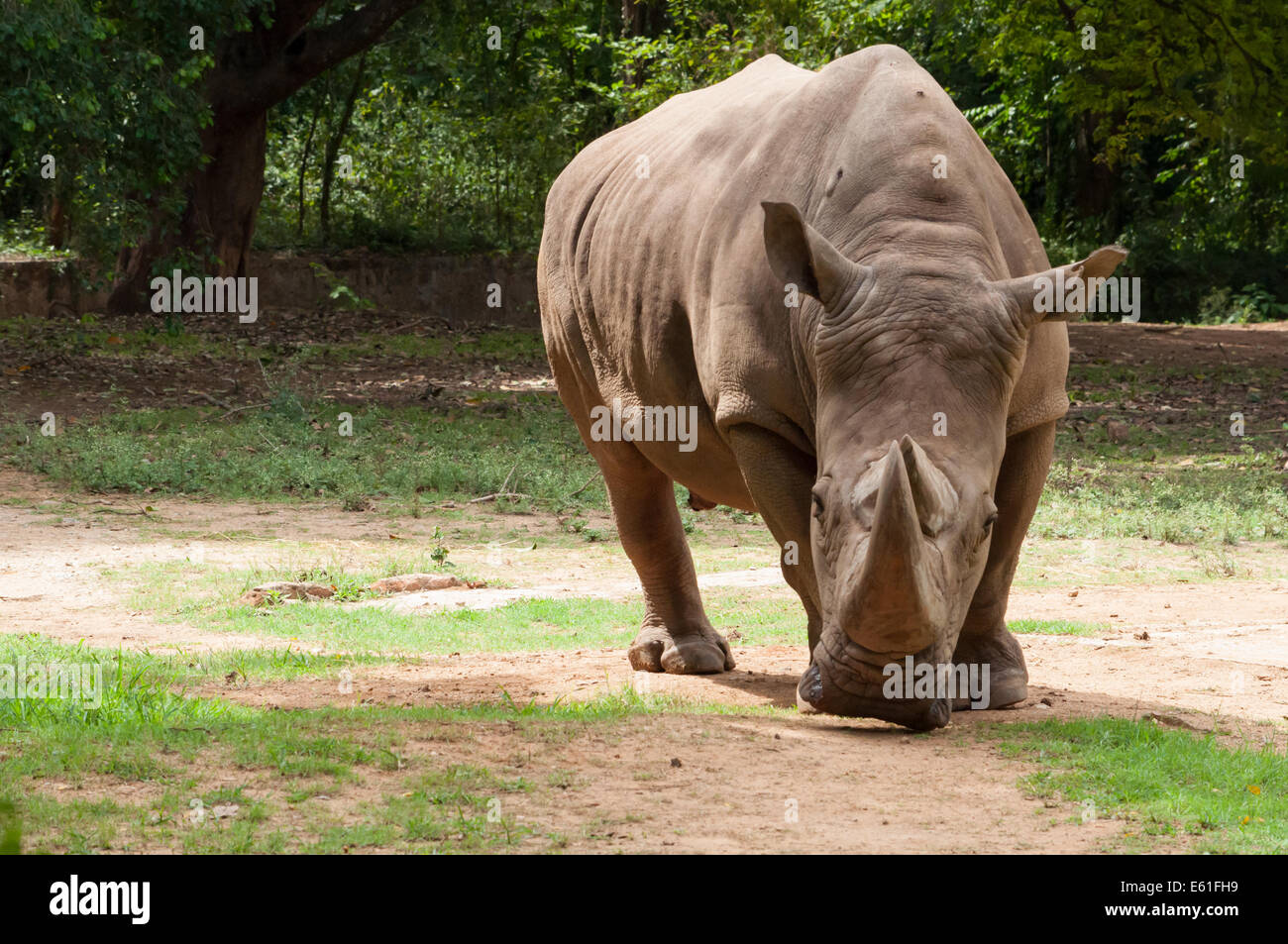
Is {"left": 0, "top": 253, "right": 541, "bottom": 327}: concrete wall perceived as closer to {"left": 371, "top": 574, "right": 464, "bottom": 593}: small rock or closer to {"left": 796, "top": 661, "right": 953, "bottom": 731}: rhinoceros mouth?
{"left": 371, "top": 574, "right": 464, "bottom": 593}: small rock

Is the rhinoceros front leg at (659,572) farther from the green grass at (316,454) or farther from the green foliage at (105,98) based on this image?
the green foliage at (105,98)

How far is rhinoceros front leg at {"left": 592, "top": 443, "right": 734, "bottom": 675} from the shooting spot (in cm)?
825

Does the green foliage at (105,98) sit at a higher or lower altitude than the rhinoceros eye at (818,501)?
higher

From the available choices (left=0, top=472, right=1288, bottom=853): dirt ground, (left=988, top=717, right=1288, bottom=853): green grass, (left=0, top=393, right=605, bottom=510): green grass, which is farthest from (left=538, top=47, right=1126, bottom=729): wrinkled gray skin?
(left=0, top=393, right=605, bottom=510): green grass

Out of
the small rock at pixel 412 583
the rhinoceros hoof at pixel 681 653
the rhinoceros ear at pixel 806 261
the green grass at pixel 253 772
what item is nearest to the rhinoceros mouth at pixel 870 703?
the green grass at pixel 253 772

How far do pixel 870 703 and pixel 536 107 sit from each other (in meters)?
22.5

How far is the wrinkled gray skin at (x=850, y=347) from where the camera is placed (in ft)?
17.7

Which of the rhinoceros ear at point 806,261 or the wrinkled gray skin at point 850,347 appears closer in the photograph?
the wrinkled gray skin at point 850,347

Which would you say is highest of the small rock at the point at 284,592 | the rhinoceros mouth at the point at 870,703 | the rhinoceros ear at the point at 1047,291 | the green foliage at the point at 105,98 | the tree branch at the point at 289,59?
the tree branch at the point at 289,59

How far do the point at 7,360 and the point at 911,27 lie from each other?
17.4 metres

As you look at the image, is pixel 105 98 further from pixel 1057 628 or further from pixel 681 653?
pixel 1057 628

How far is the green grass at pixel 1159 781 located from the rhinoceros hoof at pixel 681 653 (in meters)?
2.22

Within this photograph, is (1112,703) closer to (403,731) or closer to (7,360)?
(403,731)

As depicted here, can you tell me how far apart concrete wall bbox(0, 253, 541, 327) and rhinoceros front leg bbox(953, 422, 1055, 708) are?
65.9ft
